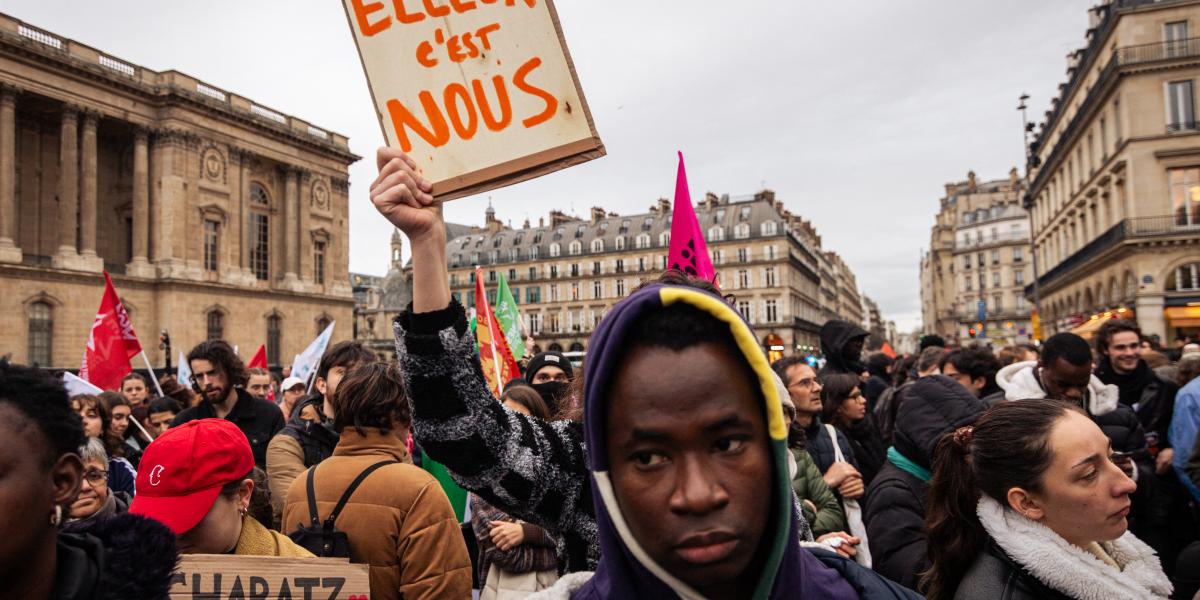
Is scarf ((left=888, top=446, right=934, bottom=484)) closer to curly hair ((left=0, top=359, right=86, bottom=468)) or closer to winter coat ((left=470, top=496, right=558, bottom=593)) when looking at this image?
winter coat ((left=470, top=496, right=558, bottom=593))

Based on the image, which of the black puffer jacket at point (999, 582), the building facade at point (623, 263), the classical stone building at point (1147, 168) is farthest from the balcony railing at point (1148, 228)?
the building facade at point (623, 263)

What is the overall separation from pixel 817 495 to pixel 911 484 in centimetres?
56

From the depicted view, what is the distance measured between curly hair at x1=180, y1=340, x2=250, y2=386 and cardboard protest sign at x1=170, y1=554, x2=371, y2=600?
3.55 metres

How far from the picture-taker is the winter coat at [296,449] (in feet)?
12.4

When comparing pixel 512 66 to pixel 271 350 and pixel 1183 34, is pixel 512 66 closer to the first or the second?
pixel 1183 34

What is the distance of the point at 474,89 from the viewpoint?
6.04 feet

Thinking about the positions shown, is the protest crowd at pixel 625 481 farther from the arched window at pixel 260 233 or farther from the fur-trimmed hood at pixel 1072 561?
the arched window at pixel 260 233

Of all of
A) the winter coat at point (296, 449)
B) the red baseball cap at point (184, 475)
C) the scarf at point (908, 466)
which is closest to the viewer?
the red baseball cap at point (184, 475)

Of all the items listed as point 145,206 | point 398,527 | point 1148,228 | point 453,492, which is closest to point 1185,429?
point 453,492

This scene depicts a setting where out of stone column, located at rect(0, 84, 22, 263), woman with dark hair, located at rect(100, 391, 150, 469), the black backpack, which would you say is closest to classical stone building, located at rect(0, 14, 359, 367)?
stone column, located at rect(0, 84, 22, 263)

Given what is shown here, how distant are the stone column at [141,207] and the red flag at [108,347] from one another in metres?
28.9

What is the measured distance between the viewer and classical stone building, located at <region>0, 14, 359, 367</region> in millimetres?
30469

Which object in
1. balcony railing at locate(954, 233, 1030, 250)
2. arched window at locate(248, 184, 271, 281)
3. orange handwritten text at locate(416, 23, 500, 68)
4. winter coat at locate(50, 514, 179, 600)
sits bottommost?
winter coat at locate(50, 514, 179, 600)

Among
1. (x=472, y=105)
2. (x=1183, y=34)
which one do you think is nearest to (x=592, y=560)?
(x=472, y=105)
